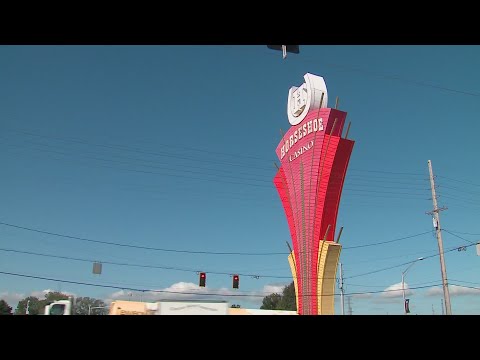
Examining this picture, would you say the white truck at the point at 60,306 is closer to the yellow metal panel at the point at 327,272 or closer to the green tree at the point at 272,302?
the yellow metal panel at the point at 327,272

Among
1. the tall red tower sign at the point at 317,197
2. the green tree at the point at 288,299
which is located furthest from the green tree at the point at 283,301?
the tall red tower sign at the point at 317,197

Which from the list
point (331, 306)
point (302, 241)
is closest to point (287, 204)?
point (302, 241)

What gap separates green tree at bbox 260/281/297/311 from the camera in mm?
90000

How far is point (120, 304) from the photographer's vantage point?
23438 mm

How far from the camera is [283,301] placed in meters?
92.1

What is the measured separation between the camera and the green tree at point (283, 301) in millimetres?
90000

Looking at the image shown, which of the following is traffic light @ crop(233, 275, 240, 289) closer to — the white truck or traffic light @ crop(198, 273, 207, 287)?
traffic light @ crop(198, 273, 207, 287)

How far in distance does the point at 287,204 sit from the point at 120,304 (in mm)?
22213

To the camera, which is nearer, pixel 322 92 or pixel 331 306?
pixel 331 306

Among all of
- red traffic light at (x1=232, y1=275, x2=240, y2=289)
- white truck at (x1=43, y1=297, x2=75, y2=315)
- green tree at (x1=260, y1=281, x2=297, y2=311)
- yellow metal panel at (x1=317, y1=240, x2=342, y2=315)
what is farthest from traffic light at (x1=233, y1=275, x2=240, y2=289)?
green tree at (x1=260, y1=281, x2=297, y2=311)

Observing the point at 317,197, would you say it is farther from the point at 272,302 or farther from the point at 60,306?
the point at 272,302
